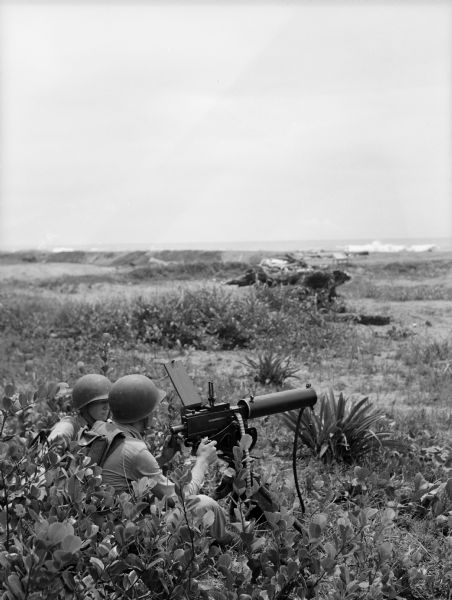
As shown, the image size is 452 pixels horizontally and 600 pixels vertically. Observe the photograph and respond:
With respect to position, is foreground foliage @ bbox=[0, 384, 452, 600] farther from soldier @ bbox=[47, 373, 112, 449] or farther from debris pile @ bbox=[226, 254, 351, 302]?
debris pile @ bbox=[226, 254, 351, 302]

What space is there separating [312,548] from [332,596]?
234mm

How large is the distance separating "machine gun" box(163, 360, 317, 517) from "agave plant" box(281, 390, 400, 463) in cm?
195

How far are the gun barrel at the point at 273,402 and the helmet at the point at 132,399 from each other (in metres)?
0.46

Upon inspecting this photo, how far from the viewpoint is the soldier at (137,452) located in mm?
3047

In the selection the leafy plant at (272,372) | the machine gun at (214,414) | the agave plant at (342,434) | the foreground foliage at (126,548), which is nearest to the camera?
the foreground foliage at (126,548)

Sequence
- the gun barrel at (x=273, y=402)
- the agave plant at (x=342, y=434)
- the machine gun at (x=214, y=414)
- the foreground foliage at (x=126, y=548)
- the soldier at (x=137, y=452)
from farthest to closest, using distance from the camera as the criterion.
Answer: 1. the agave plant at (x=342, y=434)
2. the gun barrel at (x=273, y=402)
3. the machine gun at (x=214, y=414)
4. the soldier at (x=137, y=452)
5. the foreground foliage at (x=126, y=548)

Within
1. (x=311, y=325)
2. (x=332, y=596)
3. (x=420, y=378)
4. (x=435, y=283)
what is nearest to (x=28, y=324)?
(x=311, y=325)

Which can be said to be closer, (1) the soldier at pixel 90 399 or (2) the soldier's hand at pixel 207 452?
(2) the soldier's hand at pixel 207 452

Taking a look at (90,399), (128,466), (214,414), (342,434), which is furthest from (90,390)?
(342,434)

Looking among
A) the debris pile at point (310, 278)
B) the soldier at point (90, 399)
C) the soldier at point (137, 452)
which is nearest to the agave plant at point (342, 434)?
the soldier at point (90, 399)

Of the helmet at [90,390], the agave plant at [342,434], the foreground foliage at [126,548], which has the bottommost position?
the agave plant at [342,434]

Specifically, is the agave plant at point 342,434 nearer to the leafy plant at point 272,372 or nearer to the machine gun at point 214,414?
the machine gun at point 214,414

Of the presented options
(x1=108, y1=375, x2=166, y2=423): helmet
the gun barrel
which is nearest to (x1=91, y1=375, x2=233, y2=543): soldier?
(x1=108, y1=375, x2=166, y2=423): helmet

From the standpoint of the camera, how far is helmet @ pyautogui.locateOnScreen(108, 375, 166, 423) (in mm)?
3232
